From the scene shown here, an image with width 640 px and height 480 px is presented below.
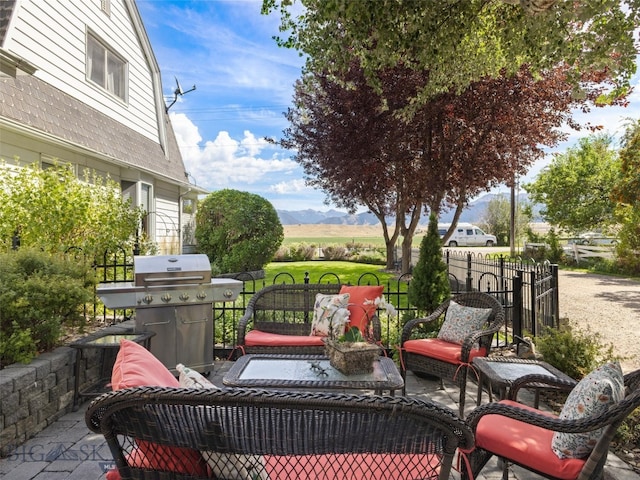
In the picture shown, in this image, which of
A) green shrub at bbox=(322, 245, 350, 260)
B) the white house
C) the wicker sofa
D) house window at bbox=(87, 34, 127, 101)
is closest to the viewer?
the wicker sofa

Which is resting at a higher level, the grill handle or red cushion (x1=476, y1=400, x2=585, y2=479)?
the grill handle

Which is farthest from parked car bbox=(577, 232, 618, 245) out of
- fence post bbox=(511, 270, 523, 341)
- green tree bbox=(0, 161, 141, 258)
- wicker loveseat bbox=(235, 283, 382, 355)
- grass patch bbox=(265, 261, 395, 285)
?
green tree bbox=(0, 161, 141, 258)

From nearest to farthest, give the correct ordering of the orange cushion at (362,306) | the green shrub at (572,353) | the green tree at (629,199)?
the green shrub at (572,353) → the orange cushion at (362,306) → the green tree at (629,199)

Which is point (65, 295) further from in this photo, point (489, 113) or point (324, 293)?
point (489, 113)

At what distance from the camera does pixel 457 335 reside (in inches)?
173

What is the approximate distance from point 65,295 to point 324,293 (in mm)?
2706

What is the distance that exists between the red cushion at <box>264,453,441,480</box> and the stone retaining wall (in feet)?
8.01

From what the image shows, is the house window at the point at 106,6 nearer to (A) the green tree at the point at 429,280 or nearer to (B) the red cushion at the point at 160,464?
(A) the green tree at the point at 429,280

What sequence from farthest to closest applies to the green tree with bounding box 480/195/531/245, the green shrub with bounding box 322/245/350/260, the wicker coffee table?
the green tree with bounding box 480/195/531/245 → the green shrub with bounding box 322/245/350/260 → the wicker coffee table

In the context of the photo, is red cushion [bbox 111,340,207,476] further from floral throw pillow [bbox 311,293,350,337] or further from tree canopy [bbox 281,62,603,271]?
tree canopy [bbox 281,62,603,271]

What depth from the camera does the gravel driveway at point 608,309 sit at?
641 centimetres

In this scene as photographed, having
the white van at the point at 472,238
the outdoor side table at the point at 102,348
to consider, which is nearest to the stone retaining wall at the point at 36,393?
the outdoor side table at the point at 102,348

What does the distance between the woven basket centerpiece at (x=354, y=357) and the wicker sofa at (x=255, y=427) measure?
1.78m

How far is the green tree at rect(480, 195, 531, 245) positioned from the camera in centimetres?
3706
